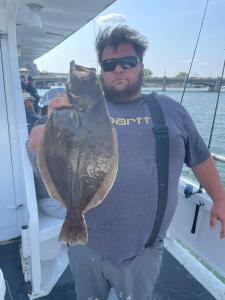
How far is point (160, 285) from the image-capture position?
2834 millimetres

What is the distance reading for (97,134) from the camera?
3.82 feet

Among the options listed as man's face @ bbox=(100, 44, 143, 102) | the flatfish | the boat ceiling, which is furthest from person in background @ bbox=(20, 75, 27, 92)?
the flatfish

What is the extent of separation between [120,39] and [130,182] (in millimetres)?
833

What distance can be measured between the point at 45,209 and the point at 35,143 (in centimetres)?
172

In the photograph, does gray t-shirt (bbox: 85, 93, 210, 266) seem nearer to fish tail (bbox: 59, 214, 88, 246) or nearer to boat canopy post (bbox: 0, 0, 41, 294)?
fish tail (bbox: 59, 214, 88, 246)

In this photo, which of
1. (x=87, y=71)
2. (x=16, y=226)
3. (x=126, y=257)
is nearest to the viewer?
(x=87, y=71)

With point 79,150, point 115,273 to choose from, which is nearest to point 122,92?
point 79,150

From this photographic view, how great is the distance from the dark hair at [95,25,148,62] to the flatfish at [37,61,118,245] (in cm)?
62

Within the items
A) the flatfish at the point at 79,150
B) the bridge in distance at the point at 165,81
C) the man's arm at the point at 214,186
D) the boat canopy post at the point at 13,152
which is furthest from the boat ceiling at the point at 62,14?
the flatfish at the point at 79,150

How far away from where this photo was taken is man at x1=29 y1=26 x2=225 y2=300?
1.64m

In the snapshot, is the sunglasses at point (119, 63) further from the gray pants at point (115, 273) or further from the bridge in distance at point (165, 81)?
the gray pants at point (115, 273)

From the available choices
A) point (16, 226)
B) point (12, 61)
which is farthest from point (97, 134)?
point (16, 226)

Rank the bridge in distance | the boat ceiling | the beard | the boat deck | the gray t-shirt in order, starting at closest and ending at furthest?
the gray t-shirt → the beard → the boat deck → the bridge in distance → the boat ceiling

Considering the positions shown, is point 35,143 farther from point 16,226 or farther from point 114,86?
point 16,226
